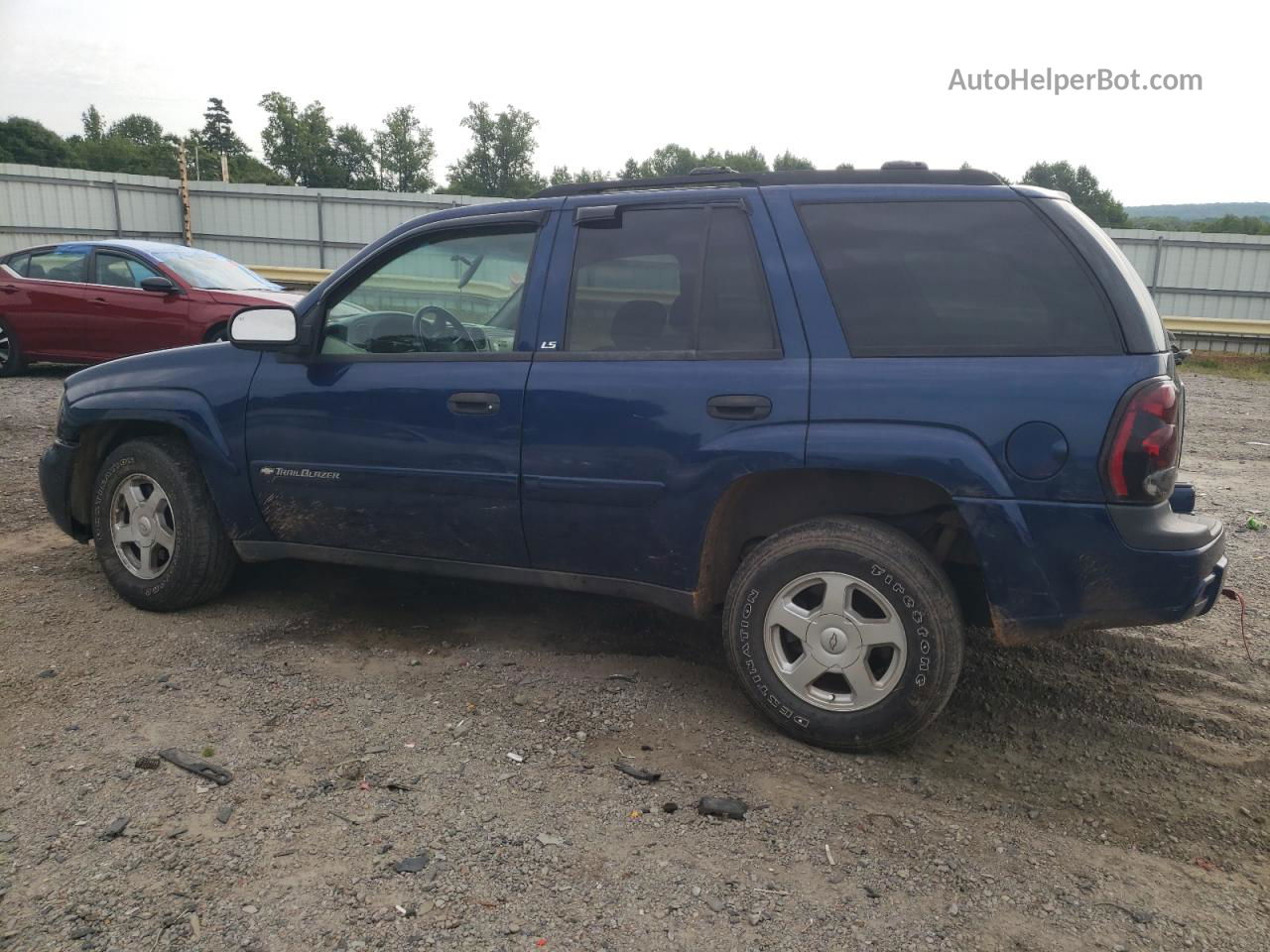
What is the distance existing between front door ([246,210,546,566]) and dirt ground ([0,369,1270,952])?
1.83ft

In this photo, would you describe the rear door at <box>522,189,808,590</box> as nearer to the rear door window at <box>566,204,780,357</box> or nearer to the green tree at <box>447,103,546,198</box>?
the rear door window at <box>566,204,780,357</box>

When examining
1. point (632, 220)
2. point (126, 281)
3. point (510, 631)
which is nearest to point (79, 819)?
point (510, 631)

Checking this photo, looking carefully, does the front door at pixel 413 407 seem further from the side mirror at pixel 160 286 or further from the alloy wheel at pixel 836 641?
the side mirror at pixel 160 286

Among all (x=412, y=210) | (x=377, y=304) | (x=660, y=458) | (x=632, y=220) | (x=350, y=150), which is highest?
(x=350, y=150)

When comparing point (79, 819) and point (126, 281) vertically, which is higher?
point (126, 281)

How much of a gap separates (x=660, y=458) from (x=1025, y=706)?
169 cm

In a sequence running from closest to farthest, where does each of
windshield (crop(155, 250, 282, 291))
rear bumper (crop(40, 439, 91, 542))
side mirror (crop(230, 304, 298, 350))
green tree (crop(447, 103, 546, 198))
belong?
1. side mirror (crop(230, 304, 298, 350))
2. rear bumper (crop(40, 439, 91, 542))
3. windshield (crop(155, 250, 282, 291))
4. green tree (crop(447, 103, 546, 198))

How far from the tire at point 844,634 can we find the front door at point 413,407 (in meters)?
0.99

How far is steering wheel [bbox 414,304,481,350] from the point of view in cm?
396

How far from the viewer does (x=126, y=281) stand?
36.6ft

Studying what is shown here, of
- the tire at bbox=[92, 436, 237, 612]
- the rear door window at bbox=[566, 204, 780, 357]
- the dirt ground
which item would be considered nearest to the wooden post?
the tire at bbox=[92, 436, 237, 612]

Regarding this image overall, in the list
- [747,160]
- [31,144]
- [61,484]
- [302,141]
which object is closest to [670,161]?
[747,160]

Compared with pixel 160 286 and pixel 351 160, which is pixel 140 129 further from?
pixel 160 286

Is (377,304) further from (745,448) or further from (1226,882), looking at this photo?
(1226,882)
